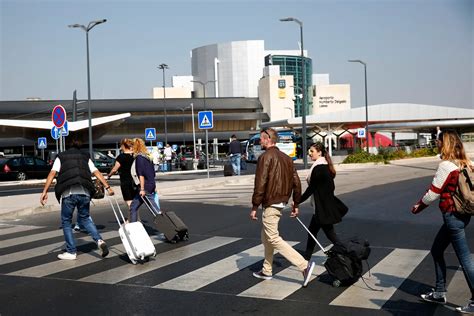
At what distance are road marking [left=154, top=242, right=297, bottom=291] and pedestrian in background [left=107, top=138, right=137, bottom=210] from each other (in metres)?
2.72

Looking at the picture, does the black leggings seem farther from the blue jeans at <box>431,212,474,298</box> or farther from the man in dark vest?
the man in dark vest

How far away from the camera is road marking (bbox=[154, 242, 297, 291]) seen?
691cm

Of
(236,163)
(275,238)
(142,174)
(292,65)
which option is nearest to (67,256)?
(142,174)

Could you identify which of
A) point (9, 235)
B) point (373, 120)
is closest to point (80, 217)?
point (9, 235)

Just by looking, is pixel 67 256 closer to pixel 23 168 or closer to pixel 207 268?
pixel 207 268

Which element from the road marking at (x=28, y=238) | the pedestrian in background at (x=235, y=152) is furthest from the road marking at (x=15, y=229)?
the pedestrian in background at (x=235, y=152)

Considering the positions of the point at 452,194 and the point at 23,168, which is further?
the point at 23,168

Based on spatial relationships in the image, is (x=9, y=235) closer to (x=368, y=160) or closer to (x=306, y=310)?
(x=306, y=310)

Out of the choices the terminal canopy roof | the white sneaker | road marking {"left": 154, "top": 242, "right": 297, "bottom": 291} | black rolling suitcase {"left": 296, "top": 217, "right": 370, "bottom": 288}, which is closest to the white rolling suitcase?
road marking {"left": 154, "top": 242, "right": 297, "bottom": 291}

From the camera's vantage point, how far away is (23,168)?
31.5 metres

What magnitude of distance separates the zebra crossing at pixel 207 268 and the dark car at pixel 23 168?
73.6 feet

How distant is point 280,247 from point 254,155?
42573 millimetres

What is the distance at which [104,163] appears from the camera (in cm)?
3384

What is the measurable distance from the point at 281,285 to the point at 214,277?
91cm
